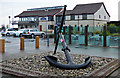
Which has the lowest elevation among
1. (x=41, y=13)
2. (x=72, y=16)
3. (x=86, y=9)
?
(x=72, y=16)

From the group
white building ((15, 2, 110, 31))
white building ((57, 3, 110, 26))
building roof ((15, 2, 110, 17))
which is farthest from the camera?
building roof ((15, 2, 110, 17))

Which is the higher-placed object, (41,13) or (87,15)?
(41,13)

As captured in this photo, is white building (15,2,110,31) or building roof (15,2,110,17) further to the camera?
building roof (15,2,110,17)

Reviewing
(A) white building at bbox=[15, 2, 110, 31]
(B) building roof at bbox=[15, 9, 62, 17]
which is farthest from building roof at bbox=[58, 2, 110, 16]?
(B) building roof at bbox=[15, 9, 62, 17]

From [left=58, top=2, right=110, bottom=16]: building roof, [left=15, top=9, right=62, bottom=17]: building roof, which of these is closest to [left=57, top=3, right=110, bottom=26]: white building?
[left=58, top=2, right=110, bottom=16]: building roof

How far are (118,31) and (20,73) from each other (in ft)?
37.1

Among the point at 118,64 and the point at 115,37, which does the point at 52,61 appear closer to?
the point at 118,64

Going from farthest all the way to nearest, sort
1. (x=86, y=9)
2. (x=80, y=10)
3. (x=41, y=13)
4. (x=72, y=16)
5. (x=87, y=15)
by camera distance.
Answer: (x=41, y=13) → (x=80, y=10) → (x=72, y=16) → (x=86, y=9) → (x=87, y=15)

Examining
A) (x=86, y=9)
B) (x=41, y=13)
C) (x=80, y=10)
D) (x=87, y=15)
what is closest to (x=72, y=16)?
(x=80, y=10)

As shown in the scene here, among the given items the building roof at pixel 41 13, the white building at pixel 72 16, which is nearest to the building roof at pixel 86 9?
the white building at pixel 72 16

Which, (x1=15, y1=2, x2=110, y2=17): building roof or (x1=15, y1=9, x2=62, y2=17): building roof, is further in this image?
(x1=15, y1=9, x2=62, y2=17): building roof

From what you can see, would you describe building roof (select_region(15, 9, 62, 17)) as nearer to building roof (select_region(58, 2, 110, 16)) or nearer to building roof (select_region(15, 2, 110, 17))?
building roof (select_region(15, 2, 110, 17))

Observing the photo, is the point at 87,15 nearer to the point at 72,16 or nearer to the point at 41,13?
the point at 72,16

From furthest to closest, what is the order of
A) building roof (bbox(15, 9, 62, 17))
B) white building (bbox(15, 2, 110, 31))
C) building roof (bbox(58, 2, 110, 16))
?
building roof (bbox(15, 9, 62, 17))
building roof (bbox(58, 2, 110, 16))
white building (bbox(15, 2, 110, 31))
